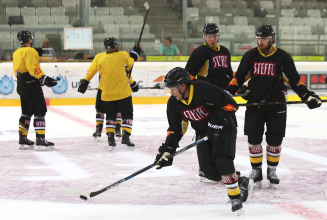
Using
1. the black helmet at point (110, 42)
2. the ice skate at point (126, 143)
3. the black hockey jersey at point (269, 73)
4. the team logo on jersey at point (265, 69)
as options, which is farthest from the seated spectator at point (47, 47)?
the team logo on jersey at point (265, 69)

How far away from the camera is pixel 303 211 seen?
3.02m

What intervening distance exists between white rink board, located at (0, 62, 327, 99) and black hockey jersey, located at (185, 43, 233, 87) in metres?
6.55

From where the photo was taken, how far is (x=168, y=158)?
2.98 metres

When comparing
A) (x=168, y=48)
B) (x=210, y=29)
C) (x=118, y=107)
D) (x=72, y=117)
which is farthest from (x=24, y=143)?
(x=168, y=48)

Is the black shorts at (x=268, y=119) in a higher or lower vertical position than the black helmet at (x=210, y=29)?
lower

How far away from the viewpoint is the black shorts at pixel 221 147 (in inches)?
118

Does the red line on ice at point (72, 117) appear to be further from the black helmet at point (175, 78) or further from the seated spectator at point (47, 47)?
the black helmet at point (175, 78)

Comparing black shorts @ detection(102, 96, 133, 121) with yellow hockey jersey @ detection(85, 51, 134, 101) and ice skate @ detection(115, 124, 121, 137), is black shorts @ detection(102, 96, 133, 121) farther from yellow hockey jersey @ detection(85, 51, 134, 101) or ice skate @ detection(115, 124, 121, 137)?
ice skate @ detection(115, 124, 121, 137)

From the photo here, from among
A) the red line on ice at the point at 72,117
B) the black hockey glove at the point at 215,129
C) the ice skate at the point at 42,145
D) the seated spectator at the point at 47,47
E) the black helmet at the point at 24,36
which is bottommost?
the red line on ice at the point at 72,117

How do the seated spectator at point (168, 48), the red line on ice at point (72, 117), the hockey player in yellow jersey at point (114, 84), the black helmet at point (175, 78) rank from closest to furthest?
1. the black helmet at point (175, 78)
2. the hockey player in yellow jersey at point (114, 84)
3. the red line on ice at point (72, 117)
4. the seated spectator at point (168, 48)

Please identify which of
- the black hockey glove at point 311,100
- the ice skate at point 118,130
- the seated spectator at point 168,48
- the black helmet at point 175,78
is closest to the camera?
the black helmet at point 175,78

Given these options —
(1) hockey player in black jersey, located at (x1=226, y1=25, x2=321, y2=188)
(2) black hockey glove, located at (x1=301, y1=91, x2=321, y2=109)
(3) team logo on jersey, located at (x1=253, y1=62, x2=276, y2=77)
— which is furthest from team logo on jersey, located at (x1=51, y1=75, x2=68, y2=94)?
(2) black hockey glove, located at (x1=301, y1=91, x2=321, y2=109)

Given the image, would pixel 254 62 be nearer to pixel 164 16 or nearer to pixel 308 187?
pixel 308 187

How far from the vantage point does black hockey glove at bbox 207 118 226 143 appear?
9.52ft
